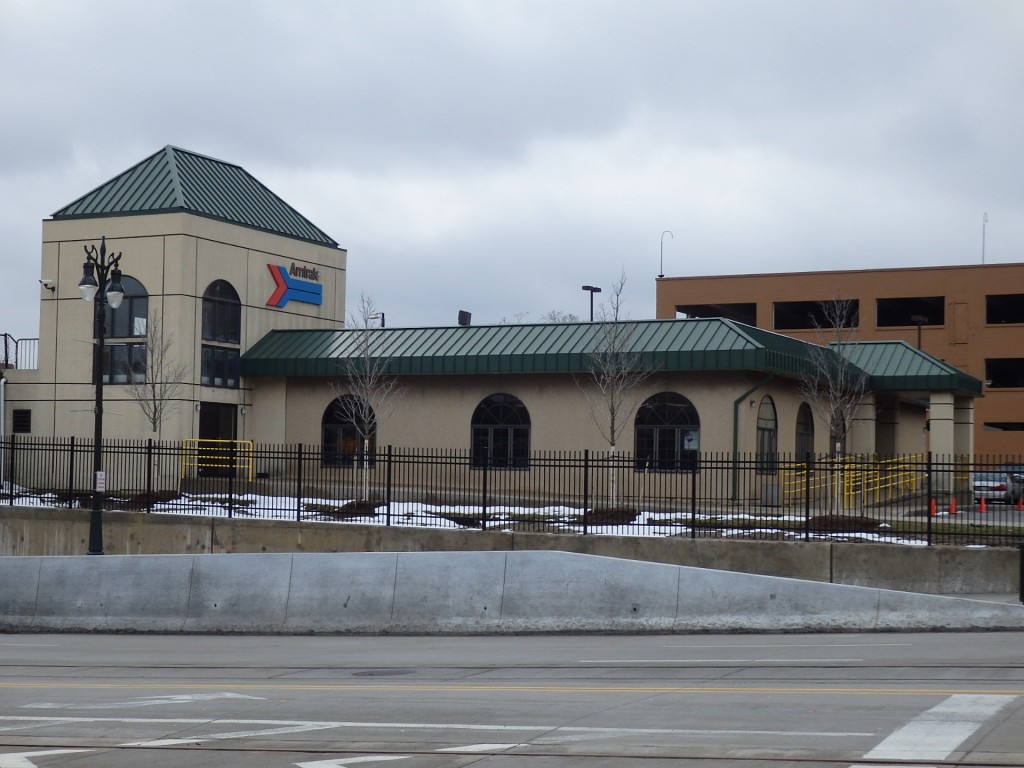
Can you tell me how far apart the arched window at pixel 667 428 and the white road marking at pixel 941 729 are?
23349mm

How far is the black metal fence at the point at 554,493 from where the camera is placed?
86.0ft

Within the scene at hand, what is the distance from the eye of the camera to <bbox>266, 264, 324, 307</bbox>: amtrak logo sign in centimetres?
4284

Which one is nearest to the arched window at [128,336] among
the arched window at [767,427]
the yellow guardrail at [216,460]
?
the yellow guardrail at [216,460]

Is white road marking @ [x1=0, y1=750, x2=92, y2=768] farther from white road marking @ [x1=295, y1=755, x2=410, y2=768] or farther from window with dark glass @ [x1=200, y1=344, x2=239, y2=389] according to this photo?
window with dark glass @ [x1=200, y1=344, x2=239, y2=389]

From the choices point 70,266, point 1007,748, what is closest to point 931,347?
point 70,266

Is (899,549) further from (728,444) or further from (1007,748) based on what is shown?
(1007,748)

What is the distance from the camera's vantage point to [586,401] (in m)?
36.6

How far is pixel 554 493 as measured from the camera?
3462 centimetres

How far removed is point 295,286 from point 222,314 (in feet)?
11.5

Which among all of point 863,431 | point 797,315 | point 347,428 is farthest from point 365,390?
point 797,315

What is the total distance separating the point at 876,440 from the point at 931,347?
2577cm

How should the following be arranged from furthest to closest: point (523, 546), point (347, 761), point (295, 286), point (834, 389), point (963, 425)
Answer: point (963, 425) < point (295, 286) < point (834, 389) < point (523, 546) < point (347, 761)

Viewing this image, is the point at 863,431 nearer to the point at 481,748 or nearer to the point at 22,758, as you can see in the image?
the point at 481,748

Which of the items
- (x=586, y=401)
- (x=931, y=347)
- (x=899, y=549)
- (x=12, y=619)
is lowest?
(x=12, y=619)
